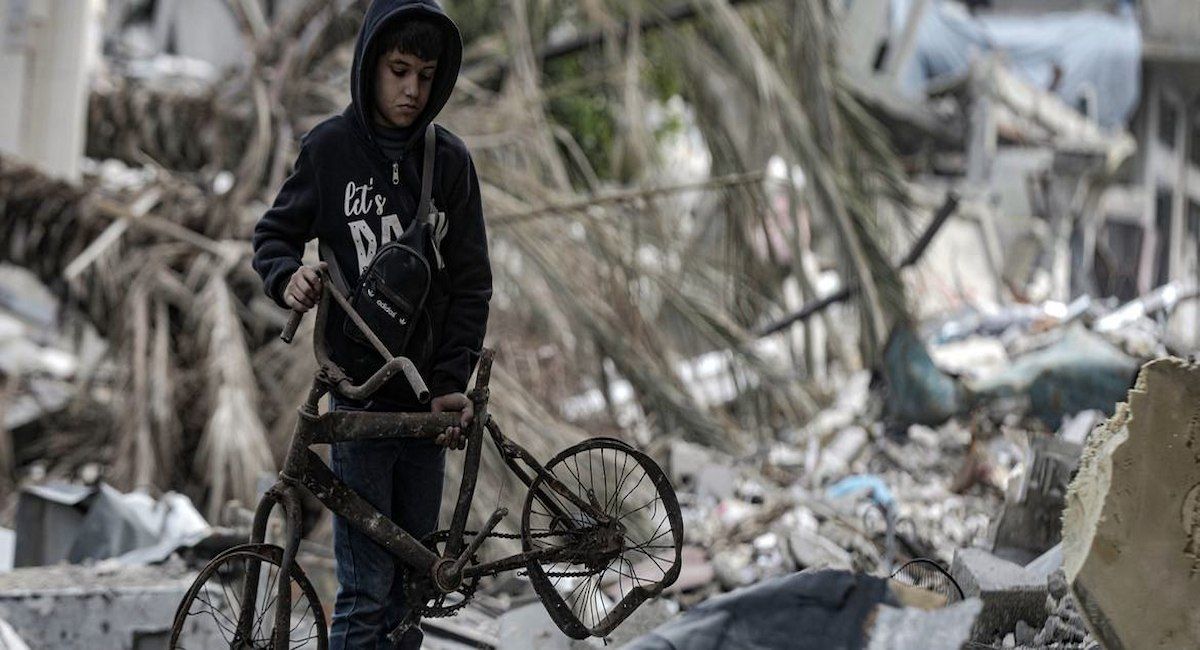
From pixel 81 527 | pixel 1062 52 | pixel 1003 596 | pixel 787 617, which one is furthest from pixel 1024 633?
pixel 1062 52

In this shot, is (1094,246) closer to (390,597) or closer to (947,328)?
(947,328)

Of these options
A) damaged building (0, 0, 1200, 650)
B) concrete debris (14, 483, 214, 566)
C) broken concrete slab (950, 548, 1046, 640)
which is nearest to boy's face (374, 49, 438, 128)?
damaged building (0, 0, 1200, 650)

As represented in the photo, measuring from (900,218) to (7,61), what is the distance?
21.1 ft

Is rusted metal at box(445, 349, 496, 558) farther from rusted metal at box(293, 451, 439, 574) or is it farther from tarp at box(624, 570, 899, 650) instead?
tarp at box(624, 570, 899, 650)

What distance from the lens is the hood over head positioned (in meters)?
2.88

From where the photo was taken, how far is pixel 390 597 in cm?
307

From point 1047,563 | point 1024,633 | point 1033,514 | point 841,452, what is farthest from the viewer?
point 841,452

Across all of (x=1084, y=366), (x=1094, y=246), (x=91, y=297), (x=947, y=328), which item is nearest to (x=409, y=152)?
(x=91, y=297)

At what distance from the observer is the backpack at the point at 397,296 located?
2885 mm

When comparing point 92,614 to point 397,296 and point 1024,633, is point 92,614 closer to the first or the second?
point 397,296

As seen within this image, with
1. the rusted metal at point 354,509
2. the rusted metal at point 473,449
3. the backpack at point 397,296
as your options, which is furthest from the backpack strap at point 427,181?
the rusted metal at point 354,509

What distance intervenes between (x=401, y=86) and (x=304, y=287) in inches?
17.3

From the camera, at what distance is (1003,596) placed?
3.60 metres

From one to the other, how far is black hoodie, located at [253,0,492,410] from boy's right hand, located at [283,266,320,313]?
83 millimetres
